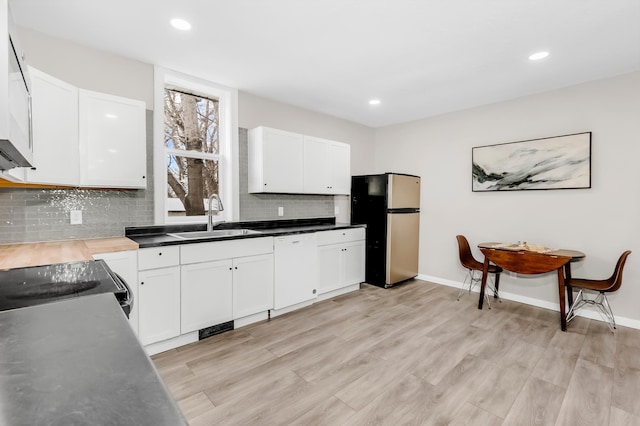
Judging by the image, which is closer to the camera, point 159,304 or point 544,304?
point 159,304

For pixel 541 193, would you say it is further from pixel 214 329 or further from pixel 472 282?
pixel 214 329

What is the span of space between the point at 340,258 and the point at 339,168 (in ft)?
4.25

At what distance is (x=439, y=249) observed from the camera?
4582 mm

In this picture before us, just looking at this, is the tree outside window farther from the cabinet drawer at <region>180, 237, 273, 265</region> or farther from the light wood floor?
the light wood floor

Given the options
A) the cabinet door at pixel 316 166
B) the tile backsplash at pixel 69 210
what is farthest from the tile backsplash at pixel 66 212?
the cabinet door at pixel 316 166

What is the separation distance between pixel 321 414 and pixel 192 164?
108 inches

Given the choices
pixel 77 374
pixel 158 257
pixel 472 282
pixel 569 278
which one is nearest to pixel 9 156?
pixel 77 374

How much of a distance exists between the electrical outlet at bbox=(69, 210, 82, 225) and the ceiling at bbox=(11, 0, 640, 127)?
142 cm

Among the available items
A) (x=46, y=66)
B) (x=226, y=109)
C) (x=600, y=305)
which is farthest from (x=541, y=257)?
(x=46, y=66)

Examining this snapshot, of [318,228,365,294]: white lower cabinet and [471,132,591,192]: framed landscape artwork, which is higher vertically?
[471,132,591,192]: framed landscape artwork

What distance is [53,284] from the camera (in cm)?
136

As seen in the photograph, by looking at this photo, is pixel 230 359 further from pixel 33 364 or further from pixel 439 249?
pixel 439 249

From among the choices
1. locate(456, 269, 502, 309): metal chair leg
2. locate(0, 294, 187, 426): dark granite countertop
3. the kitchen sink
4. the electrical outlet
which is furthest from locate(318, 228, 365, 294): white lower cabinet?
locate(0, 294, 187, 426): dark granite countertop

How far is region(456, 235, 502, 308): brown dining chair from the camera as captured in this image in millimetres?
3742
